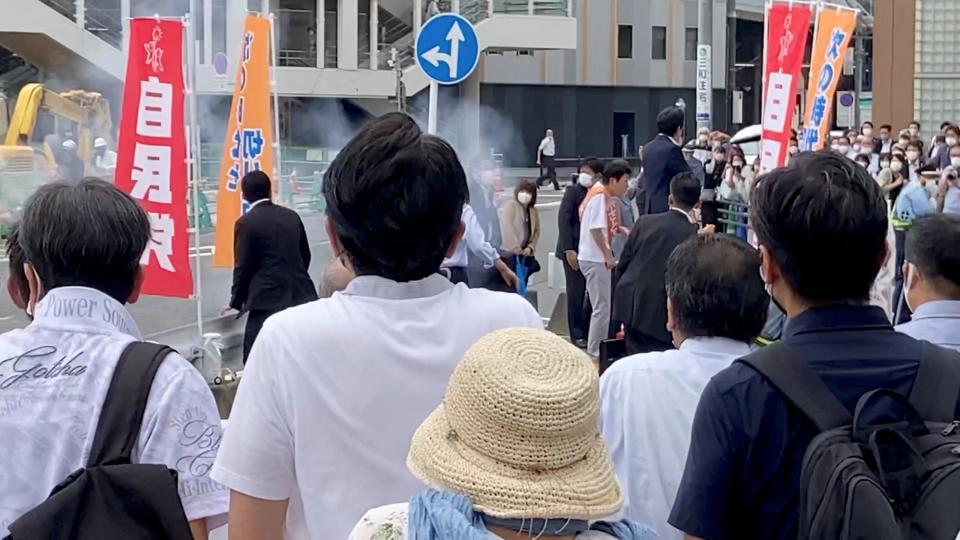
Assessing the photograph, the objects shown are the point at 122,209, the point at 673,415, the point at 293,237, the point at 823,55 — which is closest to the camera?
the point at 122,209

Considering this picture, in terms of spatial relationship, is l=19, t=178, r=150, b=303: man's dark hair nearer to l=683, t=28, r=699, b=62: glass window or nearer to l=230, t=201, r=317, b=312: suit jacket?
l=230, t=201, r=317, b=312: suit jacket

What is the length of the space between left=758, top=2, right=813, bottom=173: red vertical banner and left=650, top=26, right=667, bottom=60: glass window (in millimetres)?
38168

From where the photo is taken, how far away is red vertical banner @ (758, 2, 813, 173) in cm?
1038

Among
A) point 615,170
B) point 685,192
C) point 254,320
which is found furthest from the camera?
point 615,170

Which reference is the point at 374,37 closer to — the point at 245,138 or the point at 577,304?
the point at 577,304

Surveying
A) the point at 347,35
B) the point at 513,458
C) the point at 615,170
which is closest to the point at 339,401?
the point at 513,458

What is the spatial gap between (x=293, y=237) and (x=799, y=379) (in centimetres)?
633

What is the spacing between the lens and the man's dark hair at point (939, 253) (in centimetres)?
421

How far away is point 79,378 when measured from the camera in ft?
8.89

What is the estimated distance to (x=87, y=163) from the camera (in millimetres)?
23609

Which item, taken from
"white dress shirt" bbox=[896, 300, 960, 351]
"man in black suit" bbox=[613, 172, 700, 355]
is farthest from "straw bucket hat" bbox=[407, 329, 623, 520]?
"man in black suit" bbox=[613, 172, 700, 355]

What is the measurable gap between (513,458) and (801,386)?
0.85 metres

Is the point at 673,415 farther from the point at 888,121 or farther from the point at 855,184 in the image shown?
the point at 888,121

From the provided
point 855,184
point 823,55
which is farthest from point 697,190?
point 855,184
